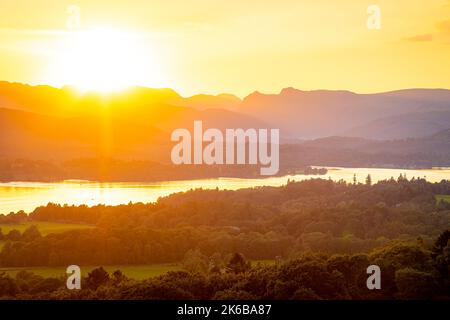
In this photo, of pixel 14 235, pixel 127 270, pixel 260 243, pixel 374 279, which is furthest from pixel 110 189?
pixel 374 279

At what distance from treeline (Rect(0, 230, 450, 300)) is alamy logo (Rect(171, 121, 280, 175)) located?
1177 inches

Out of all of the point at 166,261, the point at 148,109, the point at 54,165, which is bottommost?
the point at 166,261

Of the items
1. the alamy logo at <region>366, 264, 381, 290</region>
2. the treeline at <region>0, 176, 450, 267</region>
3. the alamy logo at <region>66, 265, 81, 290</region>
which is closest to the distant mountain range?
the treeline at <region>0, 176, 450, 267</region>

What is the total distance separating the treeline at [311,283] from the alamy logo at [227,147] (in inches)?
1177

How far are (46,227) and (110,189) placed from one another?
1725 cm

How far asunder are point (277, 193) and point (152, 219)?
12.7 metres

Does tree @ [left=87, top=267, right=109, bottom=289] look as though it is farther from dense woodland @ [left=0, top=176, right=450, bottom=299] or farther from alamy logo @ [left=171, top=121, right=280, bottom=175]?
alamy logo @ [left=171, top=121, right=280, bottom=175]

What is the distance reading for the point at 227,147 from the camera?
171 feet

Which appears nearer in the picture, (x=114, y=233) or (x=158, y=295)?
(x=158, y=295)

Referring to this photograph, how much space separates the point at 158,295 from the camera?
56.2 ft

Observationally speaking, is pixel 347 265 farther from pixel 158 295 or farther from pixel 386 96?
pixel 386 96

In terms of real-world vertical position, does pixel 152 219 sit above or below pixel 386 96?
below
